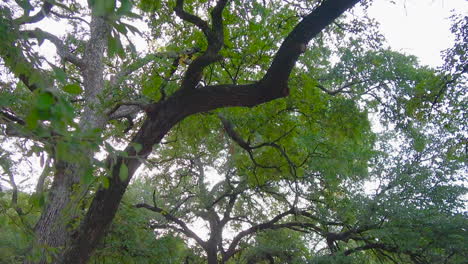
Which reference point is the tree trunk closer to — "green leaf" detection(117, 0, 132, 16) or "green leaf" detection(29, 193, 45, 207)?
"green leaf" detection(29, 193, 45, 207)

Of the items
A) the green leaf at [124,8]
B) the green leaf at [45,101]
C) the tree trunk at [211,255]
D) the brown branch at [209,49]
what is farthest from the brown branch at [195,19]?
the tree trunk at [211,255]

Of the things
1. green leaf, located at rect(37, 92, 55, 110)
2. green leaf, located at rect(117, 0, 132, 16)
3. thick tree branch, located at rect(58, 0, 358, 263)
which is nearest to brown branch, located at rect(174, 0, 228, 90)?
thick tree branch, located at rect(58, 0, 358, 263)

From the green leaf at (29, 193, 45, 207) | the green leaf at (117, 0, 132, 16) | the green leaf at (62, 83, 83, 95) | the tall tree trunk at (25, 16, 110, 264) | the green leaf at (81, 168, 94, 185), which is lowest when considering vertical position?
the green leaf at (29, 193, 45, 207)

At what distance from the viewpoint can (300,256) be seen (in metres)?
8.49

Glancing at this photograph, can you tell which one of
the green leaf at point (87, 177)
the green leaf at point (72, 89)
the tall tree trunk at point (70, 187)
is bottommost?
the green leaf at point (87, 177)

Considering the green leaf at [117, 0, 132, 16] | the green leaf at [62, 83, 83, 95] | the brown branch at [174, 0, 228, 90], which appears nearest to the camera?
the green leaf at [117, 0, 132, 16]

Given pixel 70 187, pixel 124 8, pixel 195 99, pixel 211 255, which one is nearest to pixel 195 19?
pixel 195 99

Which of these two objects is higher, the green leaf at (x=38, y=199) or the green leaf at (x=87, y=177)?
the green leaf at (x=87, y=177)

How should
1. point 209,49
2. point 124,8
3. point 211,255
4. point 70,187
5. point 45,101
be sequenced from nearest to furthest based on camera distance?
point 45,101, point 124,8, point 209,49, point 70,187, point 211,255

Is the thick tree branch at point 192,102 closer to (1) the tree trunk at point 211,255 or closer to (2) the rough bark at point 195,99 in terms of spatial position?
(2) the rough bark at point 195,99

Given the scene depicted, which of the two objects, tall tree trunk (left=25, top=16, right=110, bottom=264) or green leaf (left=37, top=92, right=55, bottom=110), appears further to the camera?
tall tree trunk (left=25, top=16, right=110, bottom=264)

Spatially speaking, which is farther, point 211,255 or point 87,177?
point 211,255

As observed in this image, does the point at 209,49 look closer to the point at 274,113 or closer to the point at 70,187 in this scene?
the point at 274,113

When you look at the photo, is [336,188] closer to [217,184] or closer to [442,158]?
[442,158]
